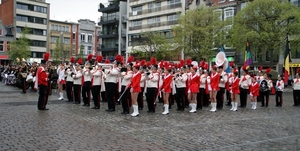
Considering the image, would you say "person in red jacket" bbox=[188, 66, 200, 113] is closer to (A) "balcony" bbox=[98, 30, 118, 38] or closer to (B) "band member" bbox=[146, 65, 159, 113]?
(B) "band member" bbox=[146, 65, 159, 113]

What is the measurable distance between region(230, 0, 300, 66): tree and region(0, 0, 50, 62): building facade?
47.7 meters

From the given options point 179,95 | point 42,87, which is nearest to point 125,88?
point 179,95

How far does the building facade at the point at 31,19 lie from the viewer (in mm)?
67812

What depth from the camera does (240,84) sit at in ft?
55.0

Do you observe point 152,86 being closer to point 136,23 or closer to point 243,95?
point 243,95

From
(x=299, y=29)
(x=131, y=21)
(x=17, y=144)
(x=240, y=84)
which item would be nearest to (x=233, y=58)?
(x=299, y=29)

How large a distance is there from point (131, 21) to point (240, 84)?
4857 cm

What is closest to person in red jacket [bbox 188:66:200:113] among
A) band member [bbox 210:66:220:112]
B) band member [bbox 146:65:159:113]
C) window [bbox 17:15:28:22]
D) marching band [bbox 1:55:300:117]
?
marching band [bbox 1:55:300:117]

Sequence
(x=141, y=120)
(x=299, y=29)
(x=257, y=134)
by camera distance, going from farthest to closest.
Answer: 1. (x=299, y=29)
2. (x=141, y=120)
3. (x=257, y=134)

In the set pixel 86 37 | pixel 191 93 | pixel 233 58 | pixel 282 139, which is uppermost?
pixel 86 37

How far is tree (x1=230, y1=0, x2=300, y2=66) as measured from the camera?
30.5 m

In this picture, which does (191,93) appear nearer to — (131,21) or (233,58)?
(233,58)

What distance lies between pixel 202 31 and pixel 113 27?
119 ft

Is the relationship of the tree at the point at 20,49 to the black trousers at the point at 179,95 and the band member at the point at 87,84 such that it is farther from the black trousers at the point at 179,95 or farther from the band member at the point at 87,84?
the black trousers at the point at 179,95
